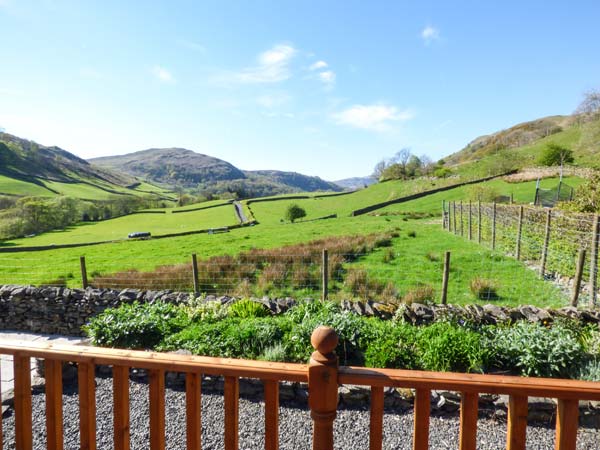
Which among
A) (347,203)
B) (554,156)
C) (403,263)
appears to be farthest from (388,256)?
(554,156)

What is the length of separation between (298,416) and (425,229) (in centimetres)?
1738

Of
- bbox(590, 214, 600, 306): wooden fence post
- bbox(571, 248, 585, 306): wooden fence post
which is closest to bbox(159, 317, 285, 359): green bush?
bbox(571, 248, 585, 306): wooden fence post

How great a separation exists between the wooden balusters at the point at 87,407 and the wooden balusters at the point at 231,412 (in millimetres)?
825

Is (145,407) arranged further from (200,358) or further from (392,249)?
(392,249)

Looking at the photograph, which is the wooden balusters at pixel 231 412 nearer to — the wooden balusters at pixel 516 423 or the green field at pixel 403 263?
the wooden balusters at pixel 516 423

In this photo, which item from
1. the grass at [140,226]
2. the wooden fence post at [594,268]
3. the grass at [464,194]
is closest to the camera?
the wooden fence post at [594,268]

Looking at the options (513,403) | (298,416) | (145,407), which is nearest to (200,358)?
(513,403)

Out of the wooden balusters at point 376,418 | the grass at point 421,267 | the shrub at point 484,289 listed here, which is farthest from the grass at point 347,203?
the wooden balusters at point 376,418

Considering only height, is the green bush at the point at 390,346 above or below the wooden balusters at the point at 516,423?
below

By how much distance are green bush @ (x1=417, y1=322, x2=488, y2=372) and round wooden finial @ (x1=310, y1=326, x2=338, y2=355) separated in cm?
A: 391

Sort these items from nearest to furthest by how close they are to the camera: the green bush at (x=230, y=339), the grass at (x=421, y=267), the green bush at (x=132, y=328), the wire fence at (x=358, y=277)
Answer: the green bush at (x=230, y=339) < the green bush at (x=132, y=328) < the wire fence at (x=358, y=277) < the grass at (x=421, y=267)

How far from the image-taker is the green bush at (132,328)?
580 centimetres

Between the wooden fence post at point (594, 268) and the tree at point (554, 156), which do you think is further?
the tree at point (554, 156)

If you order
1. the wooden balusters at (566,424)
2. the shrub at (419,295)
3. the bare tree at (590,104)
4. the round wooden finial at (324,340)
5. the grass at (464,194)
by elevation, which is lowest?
the shrub at (419,295)
